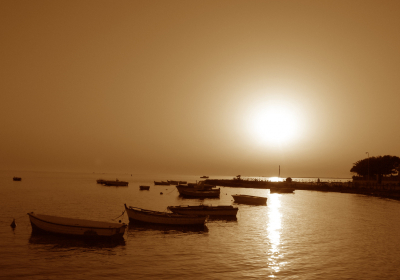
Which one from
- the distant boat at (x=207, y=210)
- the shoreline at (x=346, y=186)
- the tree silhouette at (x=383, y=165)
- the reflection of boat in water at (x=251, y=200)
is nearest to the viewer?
the distant boat at (x=207, y=210)

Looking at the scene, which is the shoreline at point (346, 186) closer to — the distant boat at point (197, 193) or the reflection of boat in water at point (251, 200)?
the reflection of boat in water at point (251, 200)

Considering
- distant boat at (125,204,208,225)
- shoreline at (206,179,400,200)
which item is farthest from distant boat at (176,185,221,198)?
distant boat at (125,204,208,225)

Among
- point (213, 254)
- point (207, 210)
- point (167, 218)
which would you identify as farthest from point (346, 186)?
point (213, 254)

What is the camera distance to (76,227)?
32.1m

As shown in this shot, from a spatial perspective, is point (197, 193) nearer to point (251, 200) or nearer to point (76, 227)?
point (251, 200)

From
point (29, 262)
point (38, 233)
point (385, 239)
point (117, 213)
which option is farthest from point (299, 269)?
point (117, 213)

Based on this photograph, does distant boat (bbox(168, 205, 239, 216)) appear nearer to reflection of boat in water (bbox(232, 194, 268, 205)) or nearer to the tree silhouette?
reflection of boat in water (bbox(232, 194, 268, 205))

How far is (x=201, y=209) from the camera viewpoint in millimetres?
50125

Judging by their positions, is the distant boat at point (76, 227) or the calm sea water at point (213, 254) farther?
the distant boat at point (76, 227)

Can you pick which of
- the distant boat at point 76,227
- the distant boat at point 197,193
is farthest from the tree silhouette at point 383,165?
the distant boat at point 76,227

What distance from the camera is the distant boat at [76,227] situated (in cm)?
3175

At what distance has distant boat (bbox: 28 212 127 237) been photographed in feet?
104

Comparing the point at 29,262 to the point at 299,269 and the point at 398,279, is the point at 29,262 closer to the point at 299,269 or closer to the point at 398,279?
the point at 299,269

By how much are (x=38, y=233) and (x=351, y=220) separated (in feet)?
144
